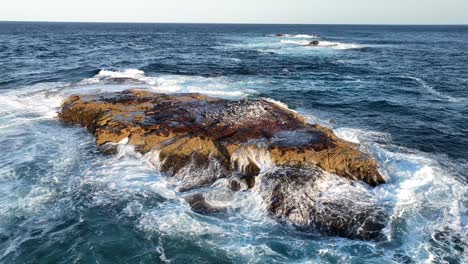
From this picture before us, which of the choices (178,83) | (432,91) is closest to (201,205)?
(178,83)

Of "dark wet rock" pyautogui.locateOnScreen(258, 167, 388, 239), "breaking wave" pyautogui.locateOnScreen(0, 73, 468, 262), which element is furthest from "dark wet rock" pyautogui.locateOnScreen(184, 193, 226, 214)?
"dark wet rock" pyautogui.locateOnScreen(258, 167, 388, 239)

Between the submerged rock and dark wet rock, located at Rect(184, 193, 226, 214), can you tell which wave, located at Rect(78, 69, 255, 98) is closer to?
the submerged rock

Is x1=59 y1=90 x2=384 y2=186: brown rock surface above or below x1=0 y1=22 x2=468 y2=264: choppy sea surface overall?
above

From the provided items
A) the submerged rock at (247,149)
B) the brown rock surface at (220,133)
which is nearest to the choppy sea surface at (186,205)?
the submerged rock at (247,149)

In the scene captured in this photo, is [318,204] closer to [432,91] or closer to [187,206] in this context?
[187,206]

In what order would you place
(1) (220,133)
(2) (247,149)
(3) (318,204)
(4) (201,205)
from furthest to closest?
1. (1) (220,133)
2. (2) (247,149)
3. (4) (201,205)
4. (3) (318,204)

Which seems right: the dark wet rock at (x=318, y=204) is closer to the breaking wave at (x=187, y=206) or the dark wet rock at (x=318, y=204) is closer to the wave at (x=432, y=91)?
the breaking wave at (x=187, y=206)

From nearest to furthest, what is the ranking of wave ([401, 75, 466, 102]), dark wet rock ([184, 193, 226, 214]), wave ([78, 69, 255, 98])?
1. dark wet rock ([184, 193, 226, 214])
2. wave ([78, 69, 255, 98])
3. wave ([401, 75, 466, 102])
